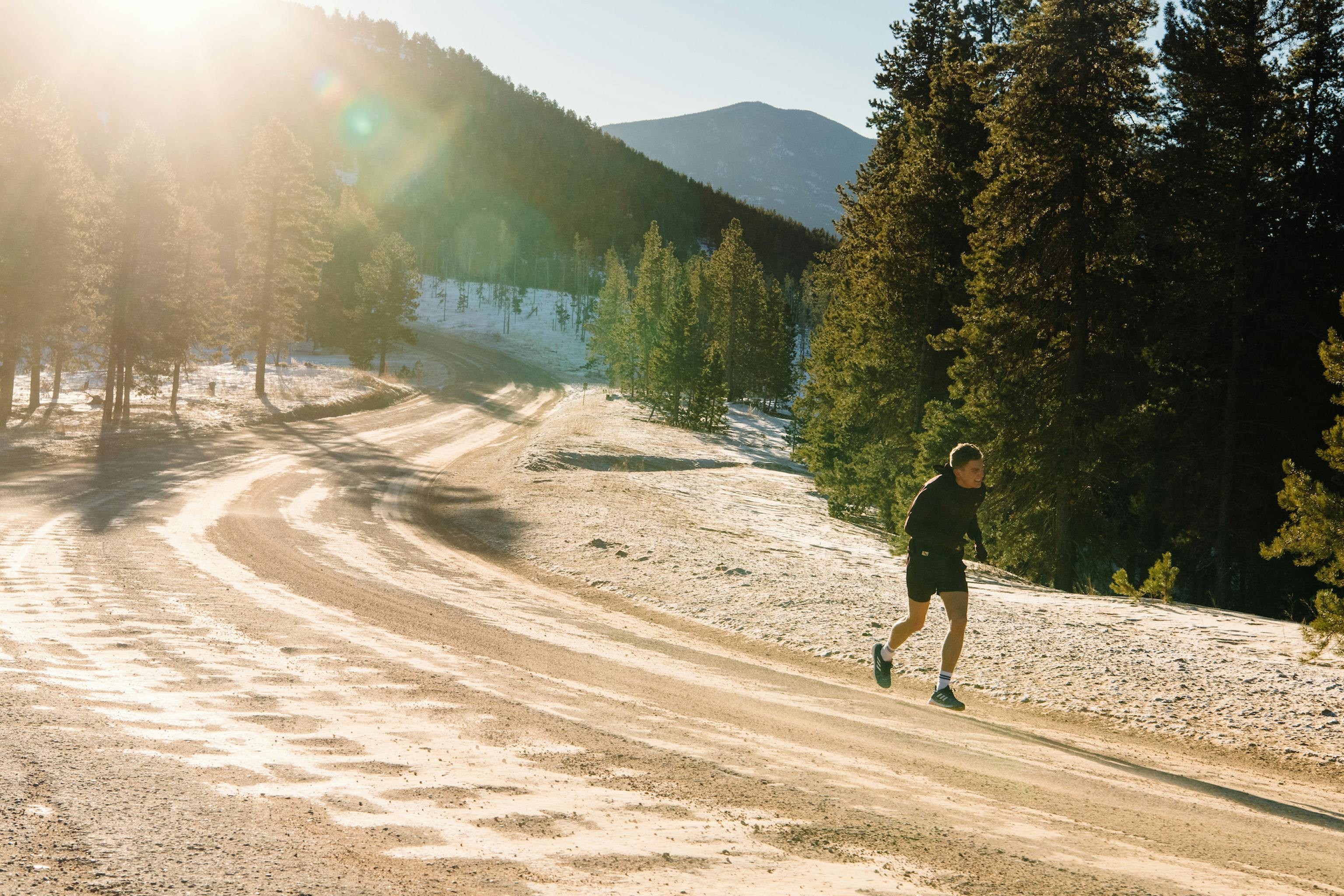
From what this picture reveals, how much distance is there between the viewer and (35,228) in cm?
2798

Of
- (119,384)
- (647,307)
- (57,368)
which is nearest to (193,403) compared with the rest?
(57,368)

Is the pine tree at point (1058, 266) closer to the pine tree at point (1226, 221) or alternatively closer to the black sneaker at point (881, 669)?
the pine tree at point (1226, 221)

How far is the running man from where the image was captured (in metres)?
7.34

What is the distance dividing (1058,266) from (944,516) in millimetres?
12862

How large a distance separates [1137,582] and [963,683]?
80.0ft

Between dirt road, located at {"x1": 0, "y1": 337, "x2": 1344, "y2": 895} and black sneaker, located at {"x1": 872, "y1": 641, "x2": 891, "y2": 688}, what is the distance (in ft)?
0.47

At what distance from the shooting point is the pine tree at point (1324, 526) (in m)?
8.40

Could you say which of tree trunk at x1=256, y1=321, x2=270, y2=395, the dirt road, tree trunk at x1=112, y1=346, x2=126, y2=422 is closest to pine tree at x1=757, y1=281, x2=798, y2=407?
tree trunk at x1=256, y1=321, x2=270, y2=395

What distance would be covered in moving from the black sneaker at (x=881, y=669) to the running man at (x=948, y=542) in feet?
1.67

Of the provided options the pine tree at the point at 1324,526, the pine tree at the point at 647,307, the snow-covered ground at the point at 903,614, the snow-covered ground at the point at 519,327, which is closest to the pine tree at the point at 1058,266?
the snow-covered ground at the point at 903,614

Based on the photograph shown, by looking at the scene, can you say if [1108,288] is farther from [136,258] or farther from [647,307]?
[647,307]

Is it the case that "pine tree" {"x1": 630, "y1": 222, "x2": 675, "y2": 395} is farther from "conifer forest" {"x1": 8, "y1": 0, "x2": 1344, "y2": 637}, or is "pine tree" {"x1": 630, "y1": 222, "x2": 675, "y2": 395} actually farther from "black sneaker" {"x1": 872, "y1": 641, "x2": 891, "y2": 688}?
"black sneaker" {"x1": 872, "y1": 641, "x2": 891, "y2": 688}

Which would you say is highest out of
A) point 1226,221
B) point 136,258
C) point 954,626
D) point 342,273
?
point 342,273

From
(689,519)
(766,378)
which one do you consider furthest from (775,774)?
(766,378)
